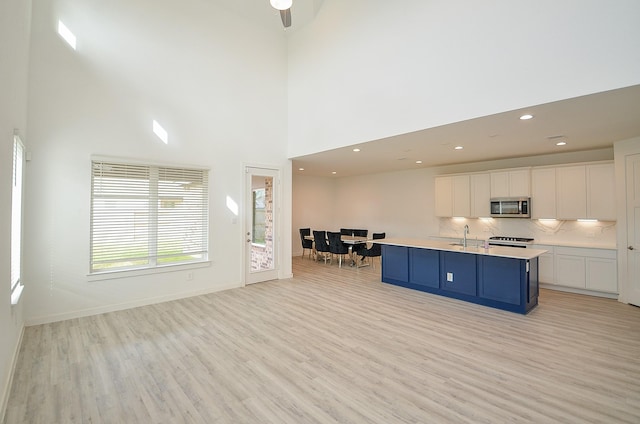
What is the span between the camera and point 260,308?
15.8 feet

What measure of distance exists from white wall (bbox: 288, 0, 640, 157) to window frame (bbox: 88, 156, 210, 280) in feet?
8.14

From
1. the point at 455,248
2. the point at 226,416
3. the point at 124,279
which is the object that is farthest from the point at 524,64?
the point at 124,279

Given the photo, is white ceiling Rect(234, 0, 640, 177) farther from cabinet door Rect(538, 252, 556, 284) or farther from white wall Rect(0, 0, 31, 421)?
white wall Rect(0, 0, 31, 421)

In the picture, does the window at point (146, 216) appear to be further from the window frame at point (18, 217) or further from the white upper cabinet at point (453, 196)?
the white upper cabinet at point (453, 196)

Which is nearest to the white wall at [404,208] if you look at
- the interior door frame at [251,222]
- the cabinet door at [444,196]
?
the cabinet door at [444,196]

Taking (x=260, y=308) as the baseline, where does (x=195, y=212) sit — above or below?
above

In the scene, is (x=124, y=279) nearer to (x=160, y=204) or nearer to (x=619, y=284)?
(x=160, y=204)

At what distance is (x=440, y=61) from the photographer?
170 inches

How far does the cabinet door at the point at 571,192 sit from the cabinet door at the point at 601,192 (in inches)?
3.4

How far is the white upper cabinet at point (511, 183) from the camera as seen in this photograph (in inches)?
251

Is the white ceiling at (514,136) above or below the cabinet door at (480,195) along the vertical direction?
above

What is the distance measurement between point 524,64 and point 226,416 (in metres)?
4.72

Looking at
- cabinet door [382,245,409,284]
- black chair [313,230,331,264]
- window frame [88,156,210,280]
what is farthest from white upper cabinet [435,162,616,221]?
window frame [88,156,210,280]

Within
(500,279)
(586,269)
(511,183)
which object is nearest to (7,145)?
(500,279)
